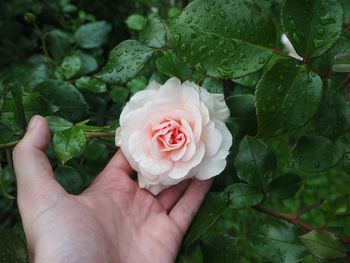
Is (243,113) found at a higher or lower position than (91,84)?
higher

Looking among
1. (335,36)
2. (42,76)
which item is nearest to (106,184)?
(42,76)

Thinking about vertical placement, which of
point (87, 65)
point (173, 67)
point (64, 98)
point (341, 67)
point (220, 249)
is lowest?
point (220, 249)

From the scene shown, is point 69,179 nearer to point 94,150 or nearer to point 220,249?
point 94,150

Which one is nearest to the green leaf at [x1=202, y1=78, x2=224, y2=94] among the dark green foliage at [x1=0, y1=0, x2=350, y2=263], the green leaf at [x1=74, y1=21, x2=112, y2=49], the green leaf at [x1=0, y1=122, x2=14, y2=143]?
the dark green foliage at [x1=0, y1=0, x2=350, y2=263]

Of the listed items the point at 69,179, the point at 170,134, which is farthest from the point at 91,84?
the point at 170,134

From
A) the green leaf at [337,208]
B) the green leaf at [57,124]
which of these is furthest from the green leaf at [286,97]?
the green leaf at [57,124]

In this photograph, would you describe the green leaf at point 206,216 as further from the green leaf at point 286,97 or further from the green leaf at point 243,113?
the green leaf at point 286,97

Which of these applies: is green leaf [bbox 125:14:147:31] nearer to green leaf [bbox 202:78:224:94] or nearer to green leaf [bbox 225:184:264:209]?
green leaf [bbox 202:78:224:94]
